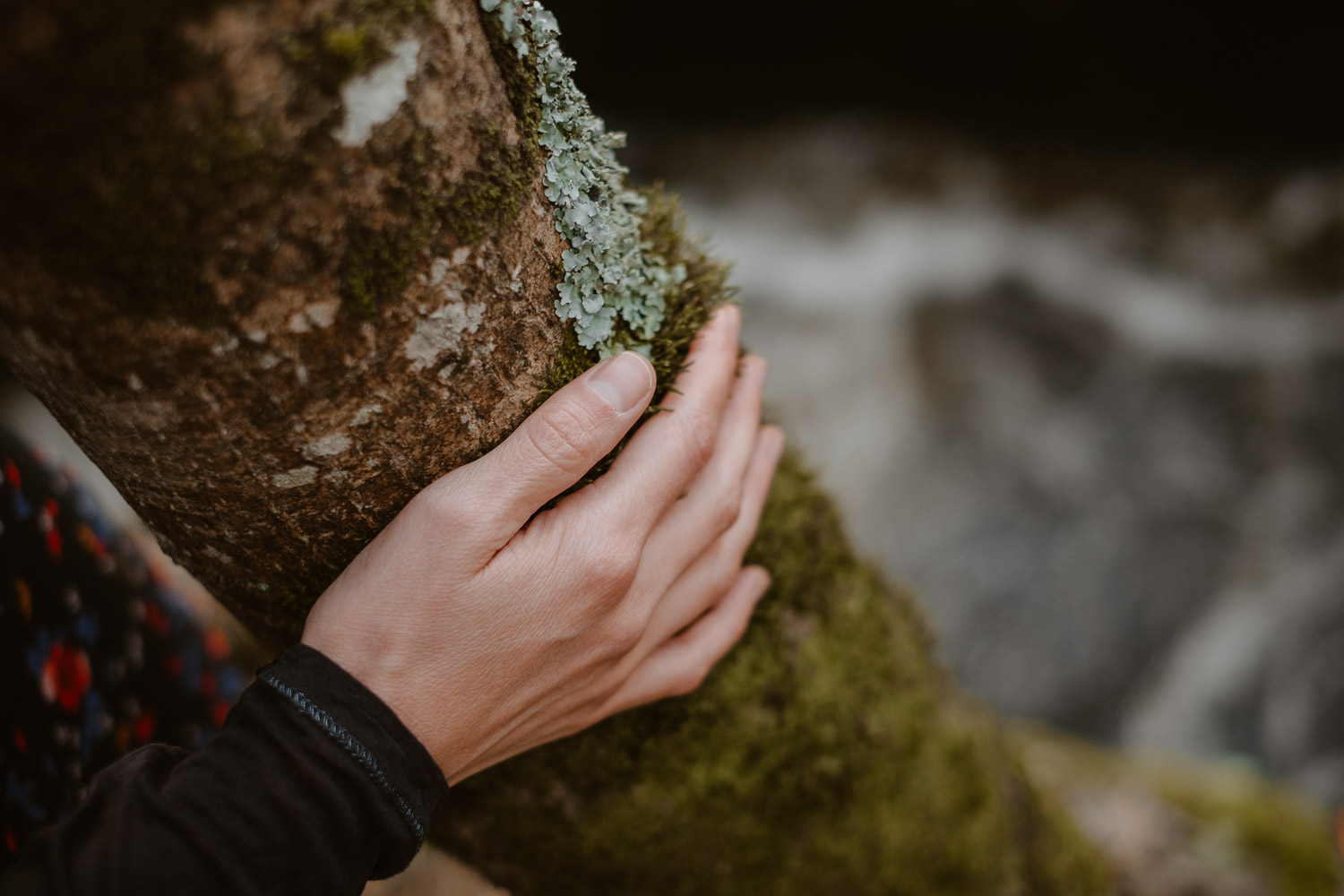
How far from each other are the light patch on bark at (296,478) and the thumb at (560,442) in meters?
0.23

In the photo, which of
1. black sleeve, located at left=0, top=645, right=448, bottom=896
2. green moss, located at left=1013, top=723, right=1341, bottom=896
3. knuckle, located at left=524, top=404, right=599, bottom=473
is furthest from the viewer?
green moss, located at left=1013, top=723, right=1341, bottom=896

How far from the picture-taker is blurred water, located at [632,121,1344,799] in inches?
229

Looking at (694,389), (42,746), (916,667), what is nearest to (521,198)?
(694,389)

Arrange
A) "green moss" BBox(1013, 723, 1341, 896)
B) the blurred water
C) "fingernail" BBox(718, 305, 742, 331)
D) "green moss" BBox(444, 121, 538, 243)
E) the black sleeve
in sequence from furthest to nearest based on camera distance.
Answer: the blurred water < "green moss" BBox(1013, 723, 1341, 896) < "fingernail" BBox(718, 305, 742, 331) < "green moss" BBox(444, 121, 538, 243) < the black sleeve

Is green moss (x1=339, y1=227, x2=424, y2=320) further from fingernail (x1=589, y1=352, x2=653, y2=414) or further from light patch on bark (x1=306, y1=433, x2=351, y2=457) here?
fingernail (x1=589, y1=352, x2=653, y2=414)

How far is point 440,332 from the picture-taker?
1.02 meters

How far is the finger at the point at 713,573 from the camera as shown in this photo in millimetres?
1422

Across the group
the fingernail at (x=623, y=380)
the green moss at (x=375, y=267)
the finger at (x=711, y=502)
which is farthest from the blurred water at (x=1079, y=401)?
the green moss at (x=375, y=267)

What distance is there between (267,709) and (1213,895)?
135 inches

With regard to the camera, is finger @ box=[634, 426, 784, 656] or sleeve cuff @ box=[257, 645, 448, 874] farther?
finger @ box=[634, 426, 784, 656]

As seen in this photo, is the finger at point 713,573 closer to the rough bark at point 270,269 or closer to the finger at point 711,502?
the finger at point 711,502

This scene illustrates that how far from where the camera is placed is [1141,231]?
6918 mm

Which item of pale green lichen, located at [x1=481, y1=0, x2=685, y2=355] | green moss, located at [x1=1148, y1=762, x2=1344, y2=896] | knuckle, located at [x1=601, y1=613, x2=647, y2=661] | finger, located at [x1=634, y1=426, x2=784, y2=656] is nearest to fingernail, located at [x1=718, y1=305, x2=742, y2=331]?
pale green lichen, located at [x1=481, y1=0, x2=685, y2=355]

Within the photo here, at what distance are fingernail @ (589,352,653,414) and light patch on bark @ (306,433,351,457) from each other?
1.23 feet
